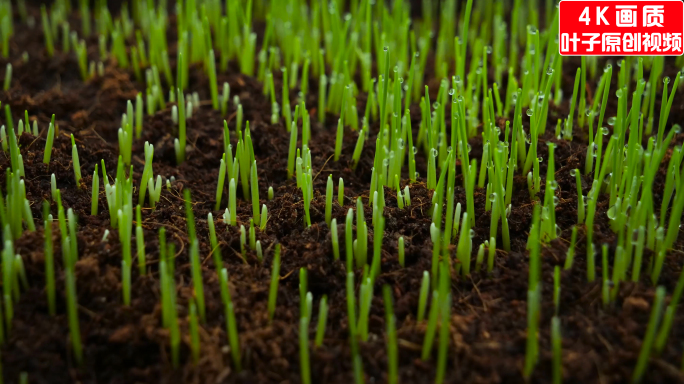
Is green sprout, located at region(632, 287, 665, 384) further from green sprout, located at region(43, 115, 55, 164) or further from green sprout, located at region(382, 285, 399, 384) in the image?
green sprout, located at region(43, 115, 55, 164)

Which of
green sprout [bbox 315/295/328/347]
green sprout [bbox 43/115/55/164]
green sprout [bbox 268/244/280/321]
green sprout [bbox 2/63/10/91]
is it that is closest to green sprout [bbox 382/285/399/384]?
green sprout [bbox 315/295/328/347]

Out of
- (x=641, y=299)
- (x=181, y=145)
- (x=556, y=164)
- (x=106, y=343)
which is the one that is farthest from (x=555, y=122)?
(x=106, y=343)

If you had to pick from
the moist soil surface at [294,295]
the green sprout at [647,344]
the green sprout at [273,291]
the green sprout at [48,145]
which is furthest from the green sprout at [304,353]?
the green sprout at [48,145]

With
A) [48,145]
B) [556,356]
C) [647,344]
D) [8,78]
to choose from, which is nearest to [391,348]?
[556,356]

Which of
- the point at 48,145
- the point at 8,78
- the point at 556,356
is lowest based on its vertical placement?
the point at 556,356

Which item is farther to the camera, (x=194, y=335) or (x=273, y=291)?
(x=273, y=291)

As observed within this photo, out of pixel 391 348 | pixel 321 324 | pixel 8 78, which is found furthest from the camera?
pixel 8 78

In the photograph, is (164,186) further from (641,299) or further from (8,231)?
(641,299)

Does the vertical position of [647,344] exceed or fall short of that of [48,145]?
it falls short

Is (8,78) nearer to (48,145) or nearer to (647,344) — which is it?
(48,145)
